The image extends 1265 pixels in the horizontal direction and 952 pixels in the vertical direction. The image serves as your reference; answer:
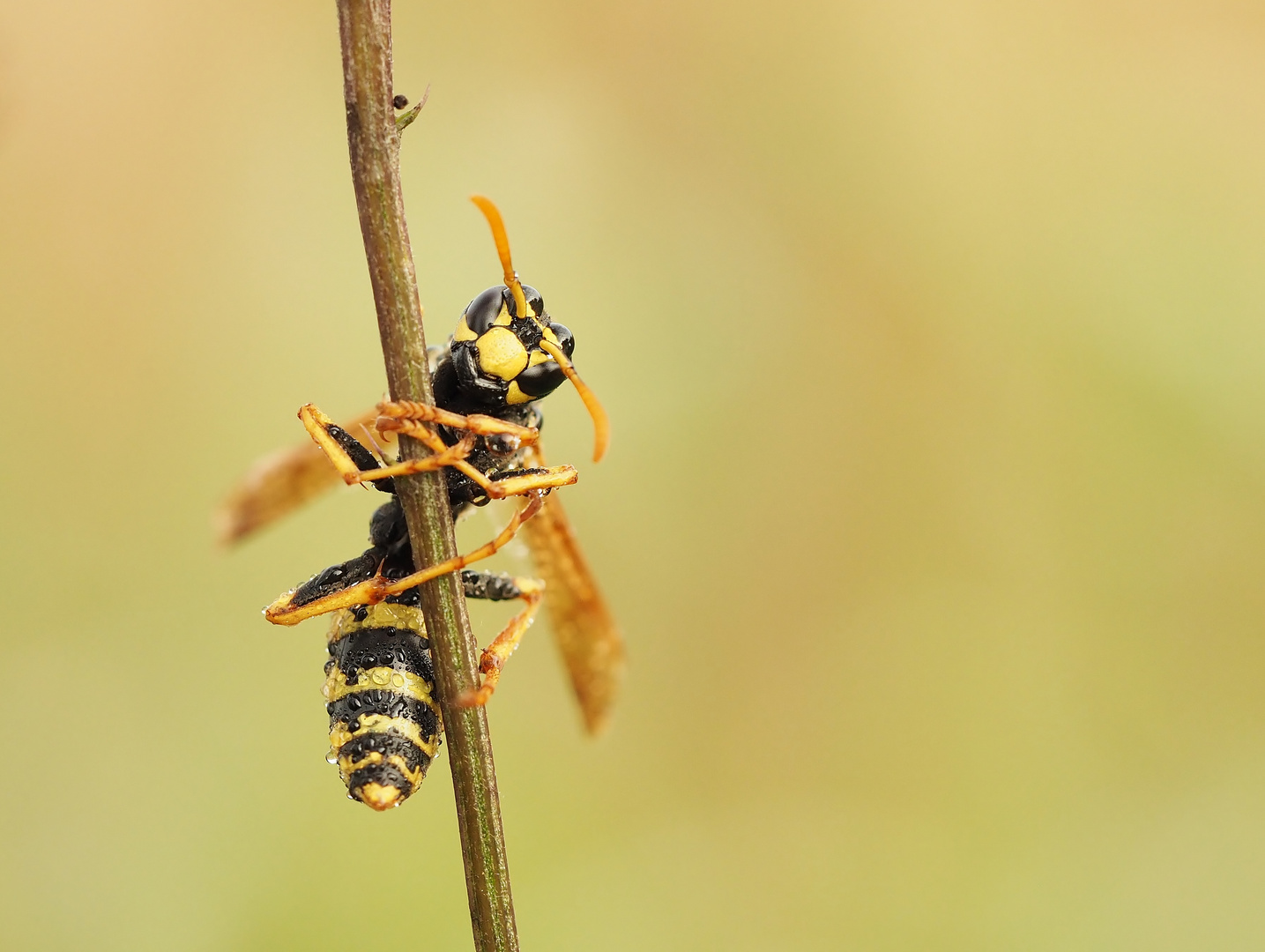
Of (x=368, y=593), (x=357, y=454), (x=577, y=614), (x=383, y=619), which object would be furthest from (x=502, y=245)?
(x=577, y=614)

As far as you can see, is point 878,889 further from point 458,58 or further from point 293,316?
point 458,58

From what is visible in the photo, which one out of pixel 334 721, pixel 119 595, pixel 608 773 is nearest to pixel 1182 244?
pixel 608 773

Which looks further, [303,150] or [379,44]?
[303,150]

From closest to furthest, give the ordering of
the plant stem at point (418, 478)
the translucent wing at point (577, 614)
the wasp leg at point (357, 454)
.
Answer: the plant stem at point (418, 478) → the wasp leg at point (357, 454) → the translucent wing at point (577, 614)

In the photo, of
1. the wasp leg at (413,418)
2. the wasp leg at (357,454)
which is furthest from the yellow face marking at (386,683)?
the wasp leg at (413,418)

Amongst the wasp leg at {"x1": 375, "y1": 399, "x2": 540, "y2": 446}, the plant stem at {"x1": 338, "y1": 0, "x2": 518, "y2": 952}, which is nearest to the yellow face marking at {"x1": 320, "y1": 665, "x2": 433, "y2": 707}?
the plant stem at {"x1": 338, "y1": 0, "x2": 518, "y2": 952}

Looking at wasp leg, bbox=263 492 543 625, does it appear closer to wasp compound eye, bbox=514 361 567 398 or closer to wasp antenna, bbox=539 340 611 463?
wasp antenna, bbox=539 340 611 463

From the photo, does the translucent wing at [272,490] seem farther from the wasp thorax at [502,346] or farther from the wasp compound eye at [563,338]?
the wasp compound eye at [563,338]
